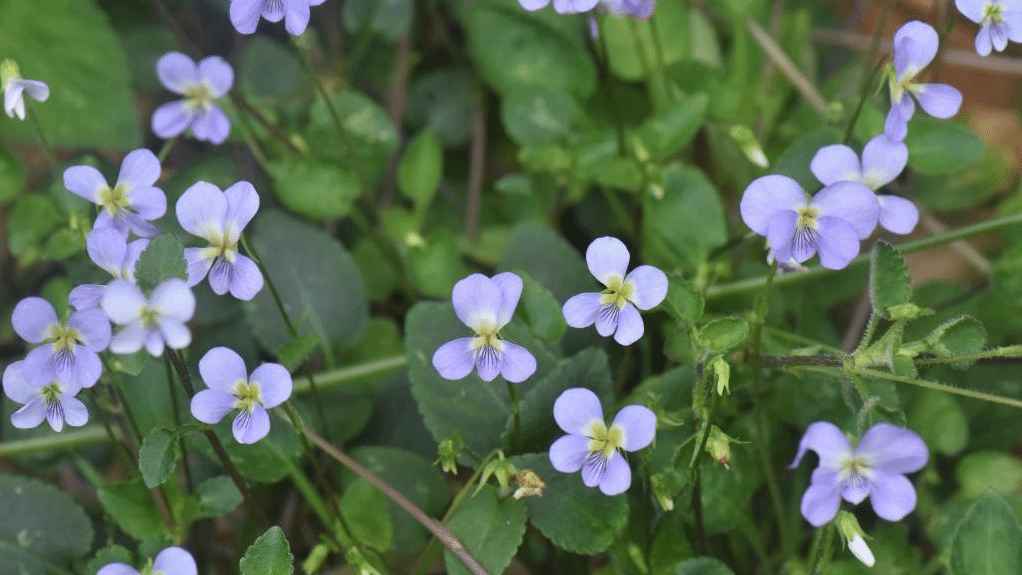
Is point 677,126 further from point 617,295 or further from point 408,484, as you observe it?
point 408,484

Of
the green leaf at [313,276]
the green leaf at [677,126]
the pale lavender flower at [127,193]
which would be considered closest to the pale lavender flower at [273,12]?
the pale lavender flower at [127,193]

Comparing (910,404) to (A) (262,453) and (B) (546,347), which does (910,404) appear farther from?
(A) (262,453)

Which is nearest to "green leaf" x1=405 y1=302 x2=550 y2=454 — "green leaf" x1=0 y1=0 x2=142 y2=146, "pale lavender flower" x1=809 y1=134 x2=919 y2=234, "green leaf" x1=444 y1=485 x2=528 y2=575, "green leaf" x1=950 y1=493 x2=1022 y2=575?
"green leaf" x1=444 y1=485 x2=528 y2=575

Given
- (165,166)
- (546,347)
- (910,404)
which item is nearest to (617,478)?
(546,347)

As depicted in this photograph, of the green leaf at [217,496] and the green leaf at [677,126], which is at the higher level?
the green leaf at [677,126]

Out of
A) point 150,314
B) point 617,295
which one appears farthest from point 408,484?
point 150,314

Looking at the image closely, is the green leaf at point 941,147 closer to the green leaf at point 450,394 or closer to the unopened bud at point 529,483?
the green leaf at point 450,394
